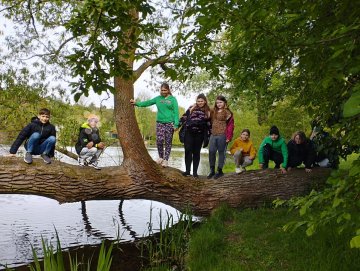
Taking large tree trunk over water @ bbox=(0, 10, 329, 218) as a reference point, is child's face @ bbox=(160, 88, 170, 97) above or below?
above

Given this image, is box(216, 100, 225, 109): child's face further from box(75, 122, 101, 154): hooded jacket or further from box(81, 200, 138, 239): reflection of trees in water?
box(81, 200, 138, 239): reflection of trees in water

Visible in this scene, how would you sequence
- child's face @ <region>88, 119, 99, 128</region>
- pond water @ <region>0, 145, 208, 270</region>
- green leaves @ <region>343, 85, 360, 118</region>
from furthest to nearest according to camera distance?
pond water @ <region>0, 145, 208, 270</region> < child's face @ <region>88, 119, 99, 128</region> < green leaves @ <region>343, 85, 360, 118</region>

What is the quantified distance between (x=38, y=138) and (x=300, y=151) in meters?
5.10

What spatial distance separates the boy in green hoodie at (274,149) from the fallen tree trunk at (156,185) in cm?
30

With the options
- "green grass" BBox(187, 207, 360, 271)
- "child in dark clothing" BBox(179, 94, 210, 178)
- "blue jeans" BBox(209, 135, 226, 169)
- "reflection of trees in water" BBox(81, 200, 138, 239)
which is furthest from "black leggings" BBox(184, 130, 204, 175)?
"reflection of trees in water" BBox(81, 200, 138, 239)

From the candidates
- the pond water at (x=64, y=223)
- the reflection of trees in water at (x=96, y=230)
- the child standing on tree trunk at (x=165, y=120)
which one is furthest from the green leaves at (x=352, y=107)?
the reflection of trees in water at (x=96, y=230)

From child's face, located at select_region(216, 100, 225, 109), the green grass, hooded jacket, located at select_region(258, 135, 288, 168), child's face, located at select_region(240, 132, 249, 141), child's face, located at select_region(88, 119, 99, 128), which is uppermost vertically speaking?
child's face, located at select_region(216, 100, 225, 109)

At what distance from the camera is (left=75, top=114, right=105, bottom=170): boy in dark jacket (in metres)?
6.75

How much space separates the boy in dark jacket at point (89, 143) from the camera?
6.75 meters

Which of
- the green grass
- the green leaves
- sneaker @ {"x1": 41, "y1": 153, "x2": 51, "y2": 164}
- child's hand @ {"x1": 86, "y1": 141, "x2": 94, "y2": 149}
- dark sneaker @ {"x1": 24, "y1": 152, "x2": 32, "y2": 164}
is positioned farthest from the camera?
child's hand @ {"x1": 86, "y1": 141, "x2": 94, "y2": 149}

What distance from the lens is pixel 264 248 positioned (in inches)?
201

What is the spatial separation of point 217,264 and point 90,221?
5.67m

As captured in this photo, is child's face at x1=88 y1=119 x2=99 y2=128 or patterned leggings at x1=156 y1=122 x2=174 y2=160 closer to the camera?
patterned leggings at x1=156 y1=122 x2=174 y2=160

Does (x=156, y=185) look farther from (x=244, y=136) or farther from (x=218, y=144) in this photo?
(x=244, y=136)
